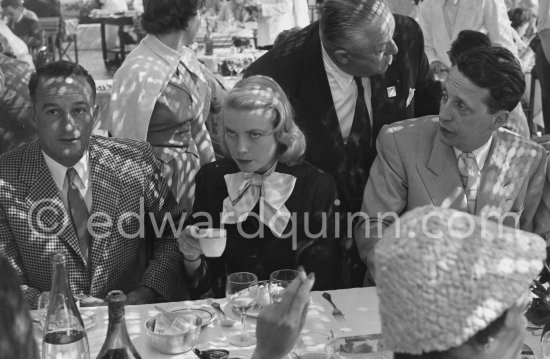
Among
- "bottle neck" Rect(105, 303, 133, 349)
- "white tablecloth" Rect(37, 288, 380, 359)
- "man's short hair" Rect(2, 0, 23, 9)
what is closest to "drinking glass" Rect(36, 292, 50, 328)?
"white tablecloth" Rect(37, 288, 380, 359)

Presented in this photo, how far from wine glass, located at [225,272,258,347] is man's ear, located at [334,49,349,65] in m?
1.38

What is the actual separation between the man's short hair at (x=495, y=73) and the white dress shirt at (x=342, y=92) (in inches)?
29.0

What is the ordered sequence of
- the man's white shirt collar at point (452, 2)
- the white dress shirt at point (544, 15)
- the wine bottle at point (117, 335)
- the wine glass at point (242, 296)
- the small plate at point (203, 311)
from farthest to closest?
the man's white shirt collar at point (452, 2) < the white dress shirt at point (544, 15) < the small plate at point (203, 311) < the wine glass at point (242, 296) < the wine bottle at point (117, 335)

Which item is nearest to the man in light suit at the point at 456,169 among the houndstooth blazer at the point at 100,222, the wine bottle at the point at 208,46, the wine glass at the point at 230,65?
the houndstooth blazer at the point at 100,222

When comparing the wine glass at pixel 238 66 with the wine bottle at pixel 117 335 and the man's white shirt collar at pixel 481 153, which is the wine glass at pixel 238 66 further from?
the wine bottle at pixel 117 335

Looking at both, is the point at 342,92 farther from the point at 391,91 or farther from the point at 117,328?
the point at 117,328

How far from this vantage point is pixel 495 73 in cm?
311

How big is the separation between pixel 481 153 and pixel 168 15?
77.3 inches

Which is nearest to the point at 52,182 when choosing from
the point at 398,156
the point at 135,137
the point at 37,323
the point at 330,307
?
the point at 37,323

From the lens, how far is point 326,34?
11.9 feet

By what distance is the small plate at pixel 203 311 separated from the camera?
2.69 m

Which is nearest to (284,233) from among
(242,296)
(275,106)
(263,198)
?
(263,198)

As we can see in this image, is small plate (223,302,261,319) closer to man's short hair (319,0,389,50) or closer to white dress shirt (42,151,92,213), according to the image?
white dress shirt (42,151,92,213)

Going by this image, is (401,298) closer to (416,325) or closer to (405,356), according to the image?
(416,325)
